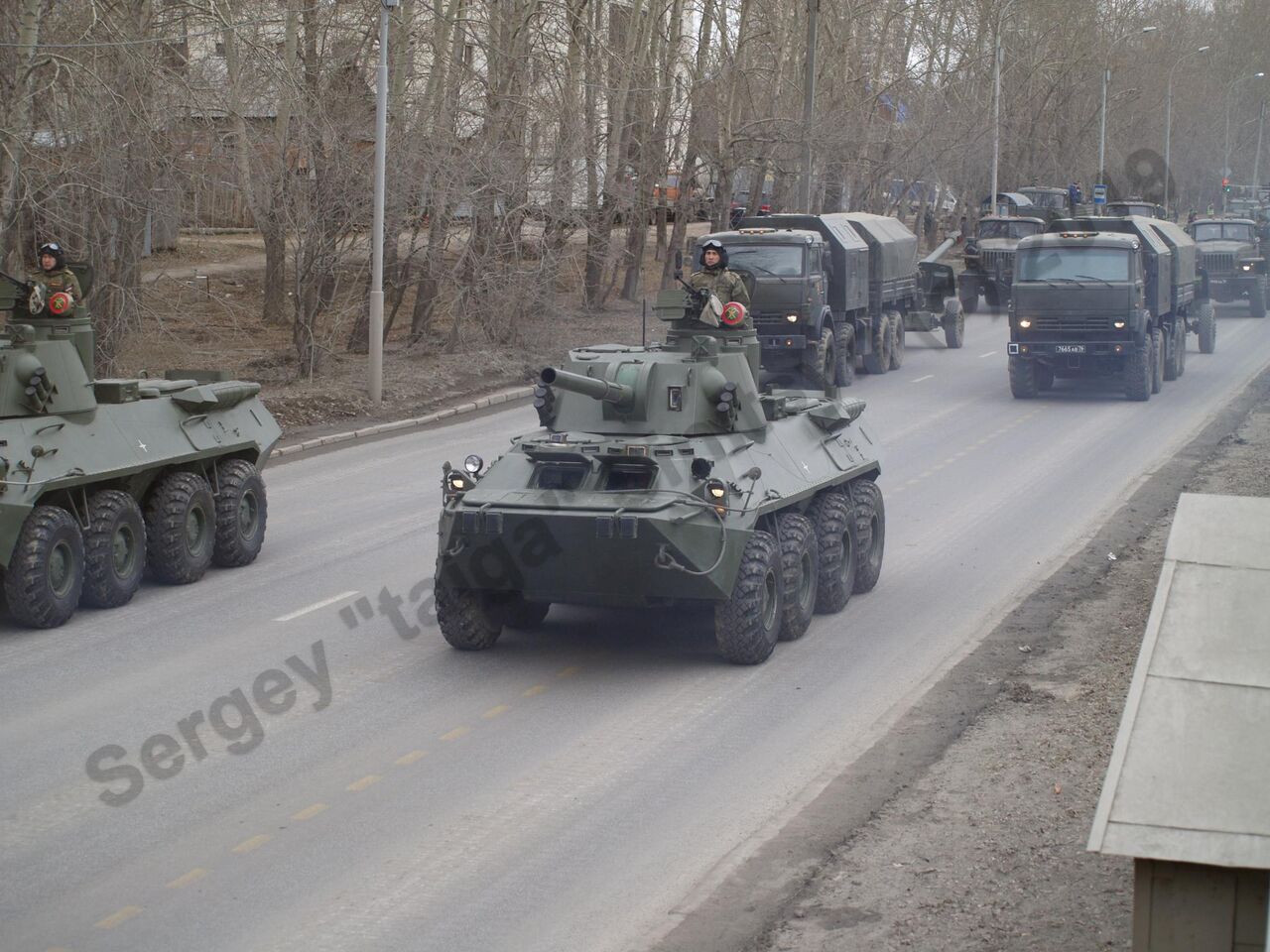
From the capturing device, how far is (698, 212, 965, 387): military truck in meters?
24.8

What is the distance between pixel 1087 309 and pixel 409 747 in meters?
17.2

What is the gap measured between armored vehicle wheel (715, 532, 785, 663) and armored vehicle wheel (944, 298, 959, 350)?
22.2 meters

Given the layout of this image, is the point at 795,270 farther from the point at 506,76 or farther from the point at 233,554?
the point at 233,554

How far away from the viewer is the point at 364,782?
8.92 m

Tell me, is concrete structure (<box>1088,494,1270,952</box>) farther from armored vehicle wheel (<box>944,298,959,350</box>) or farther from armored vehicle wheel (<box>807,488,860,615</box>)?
armored vehicle wheel (<box>944,298,959,350</box>)

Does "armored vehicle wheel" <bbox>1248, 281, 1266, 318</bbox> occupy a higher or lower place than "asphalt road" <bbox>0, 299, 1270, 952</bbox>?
higher

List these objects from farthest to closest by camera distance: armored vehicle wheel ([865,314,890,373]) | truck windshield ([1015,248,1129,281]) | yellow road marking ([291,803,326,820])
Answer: armored vehicle wheel ([865,314,890,373]) → truck windshield ([1015,248,1129,281]) → yellow road marking ([291,803,326,820])

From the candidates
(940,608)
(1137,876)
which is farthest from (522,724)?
(1137,876)

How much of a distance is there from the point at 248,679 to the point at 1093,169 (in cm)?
6216

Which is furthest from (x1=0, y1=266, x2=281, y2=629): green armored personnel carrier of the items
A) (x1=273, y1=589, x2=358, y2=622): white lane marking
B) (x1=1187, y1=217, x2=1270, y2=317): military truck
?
(x1=1187, y1=217, x2=1270, y2=317): military truck

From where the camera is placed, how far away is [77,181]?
20.6 m

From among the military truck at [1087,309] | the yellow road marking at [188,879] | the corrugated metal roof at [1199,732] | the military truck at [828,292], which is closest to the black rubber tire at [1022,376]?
the military truck at [1087,309]

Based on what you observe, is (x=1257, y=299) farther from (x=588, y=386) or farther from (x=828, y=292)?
(x=588, y=386)

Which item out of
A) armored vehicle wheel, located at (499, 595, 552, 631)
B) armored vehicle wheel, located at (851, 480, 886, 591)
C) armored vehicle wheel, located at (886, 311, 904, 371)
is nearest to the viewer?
armored vehicle wheel, located at (499, 595, 552, 631)
